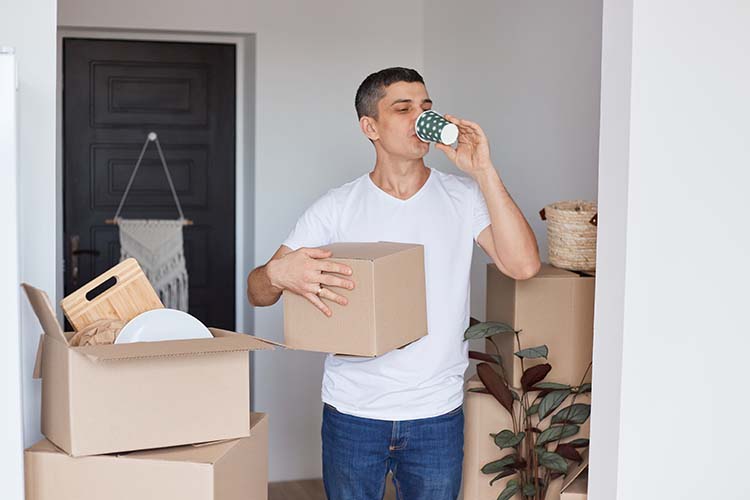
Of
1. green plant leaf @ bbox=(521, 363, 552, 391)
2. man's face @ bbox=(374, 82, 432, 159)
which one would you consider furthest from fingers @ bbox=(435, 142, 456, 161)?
green plant leaf @ bbox=(521, 363, 552, 391)

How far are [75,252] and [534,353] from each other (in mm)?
2551

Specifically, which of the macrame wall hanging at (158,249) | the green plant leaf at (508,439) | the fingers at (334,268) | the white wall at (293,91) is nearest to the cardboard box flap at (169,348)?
the fingers at (334,268)

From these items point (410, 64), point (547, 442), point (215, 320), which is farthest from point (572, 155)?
point (215, 320)

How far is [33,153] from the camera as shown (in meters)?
1.88

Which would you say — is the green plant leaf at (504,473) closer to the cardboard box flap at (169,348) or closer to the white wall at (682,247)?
the white wall at (682,247)

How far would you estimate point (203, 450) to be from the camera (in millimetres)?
1773

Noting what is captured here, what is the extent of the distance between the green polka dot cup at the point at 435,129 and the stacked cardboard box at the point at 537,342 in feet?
1.54

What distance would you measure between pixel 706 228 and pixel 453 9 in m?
2.25

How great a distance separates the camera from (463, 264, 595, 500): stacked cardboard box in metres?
2.40

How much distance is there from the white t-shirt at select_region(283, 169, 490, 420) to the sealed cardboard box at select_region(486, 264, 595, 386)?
0.15m

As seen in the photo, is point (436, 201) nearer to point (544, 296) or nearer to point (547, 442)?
point (544, 296)

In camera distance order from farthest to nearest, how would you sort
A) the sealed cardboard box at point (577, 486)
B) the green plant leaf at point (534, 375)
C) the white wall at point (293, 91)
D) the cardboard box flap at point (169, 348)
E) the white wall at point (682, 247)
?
the white wall at point (293, 91)
the green plant leaf at point (534, 375)
the sealed cardboard box at point (577, 486)
the white wall at point (682, 247)
the cardboard box flap at point (169, 348)

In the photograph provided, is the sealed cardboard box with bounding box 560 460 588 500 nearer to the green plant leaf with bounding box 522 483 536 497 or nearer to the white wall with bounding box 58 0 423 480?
the green plant leaf with bounding box 522 483 536 497

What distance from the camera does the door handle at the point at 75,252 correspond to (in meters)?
4.18
